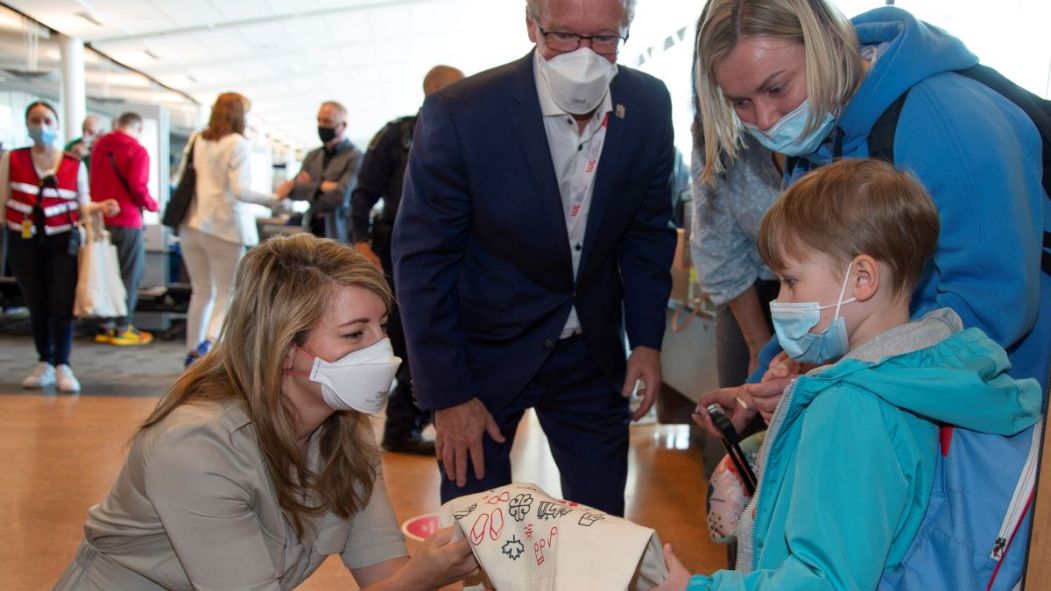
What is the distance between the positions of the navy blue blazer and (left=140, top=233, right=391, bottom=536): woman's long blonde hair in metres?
0.21

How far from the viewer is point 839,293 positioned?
3.86 feet

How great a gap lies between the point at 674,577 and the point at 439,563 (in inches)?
17.5

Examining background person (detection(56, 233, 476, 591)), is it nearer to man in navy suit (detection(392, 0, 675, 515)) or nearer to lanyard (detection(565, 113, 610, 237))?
man in navy suit (detection(392, 0, 675, 515))

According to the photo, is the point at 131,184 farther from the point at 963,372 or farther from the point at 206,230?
the point at 963,372

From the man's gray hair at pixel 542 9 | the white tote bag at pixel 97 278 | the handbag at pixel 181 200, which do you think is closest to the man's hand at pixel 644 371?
→ the man's gray hair at pixel 542 9

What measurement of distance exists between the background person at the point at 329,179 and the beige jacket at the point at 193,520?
3.67 metres

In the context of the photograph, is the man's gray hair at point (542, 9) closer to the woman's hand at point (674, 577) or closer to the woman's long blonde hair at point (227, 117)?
the woman's hand at point (674, 577)

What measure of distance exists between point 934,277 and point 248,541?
116cm

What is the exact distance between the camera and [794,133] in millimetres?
1485

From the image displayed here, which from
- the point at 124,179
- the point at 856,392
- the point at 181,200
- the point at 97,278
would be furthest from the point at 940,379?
the point at 124,179

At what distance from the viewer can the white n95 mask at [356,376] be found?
161 centimetres

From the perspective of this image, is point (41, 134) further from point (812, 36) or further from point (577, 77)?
point (812, 36)

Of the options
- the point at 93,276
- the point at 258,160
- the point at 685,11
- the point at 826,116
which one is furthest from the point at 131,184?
the point at 258,160

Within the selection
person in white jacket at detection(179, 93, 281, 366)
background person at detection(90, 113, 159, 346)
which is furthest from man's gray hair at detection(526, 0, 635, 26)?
background person at detection(90, 113, 159, 346)
